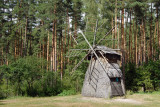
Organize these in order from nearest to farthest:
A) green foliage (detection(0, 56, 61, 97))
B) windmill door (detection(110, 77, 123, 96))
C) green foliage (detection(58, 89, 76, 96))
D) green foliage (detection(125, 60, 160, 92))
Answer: windmill door (detection(110, 77, 123, 96))
green foliage (detection(0, 56, 61, 97))
green foliage (detection(58, 89, 76, 96))
green foliage (detection(125, 60, 160, 92))

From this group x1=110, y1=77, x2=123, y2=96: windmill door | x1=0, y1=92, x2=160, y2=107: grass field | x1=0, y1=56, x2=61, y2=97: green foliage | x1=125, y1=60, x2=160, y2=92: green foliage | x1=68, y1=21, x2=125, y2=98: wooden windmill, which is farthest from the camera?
x1=125, y1=60, x2=160, y2=92: green foliage

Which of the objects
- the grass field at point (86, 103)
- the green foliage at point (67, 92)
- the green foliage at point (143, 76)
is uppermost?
the green foliage at point (143, 76)

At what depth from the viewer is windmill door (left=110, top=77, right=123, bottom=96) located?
2000 cm

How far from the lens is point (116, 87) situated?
805 inches

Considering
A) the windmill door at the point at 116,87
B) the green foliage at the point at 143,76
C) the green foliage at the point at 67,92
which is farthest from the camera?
the green foliage at the point at 143,76

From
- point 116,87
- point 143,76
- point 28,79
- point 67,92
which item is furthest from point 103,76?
point 28,79

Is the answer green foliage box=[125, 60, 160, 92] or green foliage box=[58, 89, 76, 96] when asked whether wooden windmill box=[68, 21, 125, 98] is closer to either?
green foliage box=[58, 89, 76, 96]

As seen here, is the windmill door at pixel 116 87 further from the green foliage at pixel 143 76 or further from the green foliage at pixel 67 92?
the green foliage at pixel 67 92

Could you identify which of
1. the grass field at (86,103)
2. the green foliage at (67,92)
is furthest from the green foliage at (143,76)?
the green foliage at (67,92)

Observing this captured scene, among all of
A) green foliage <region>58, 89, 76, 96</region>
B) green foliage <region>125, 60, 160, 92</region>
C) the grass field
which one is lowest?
green foliage <region>58, 89, 76, 96</region>

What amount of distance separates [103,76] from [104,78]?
249 mm

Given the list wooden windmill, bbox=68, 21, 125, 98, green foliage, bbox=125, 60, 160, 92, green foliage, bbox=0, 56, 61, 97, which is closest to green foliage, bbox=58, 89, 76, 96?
green foliage, bbox=0, 56, 61, 97

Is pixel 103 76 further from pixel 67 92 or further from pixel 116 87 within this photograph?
pixel 67 92

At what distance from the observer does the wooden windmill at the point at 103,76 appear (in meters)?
19.9
